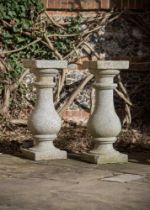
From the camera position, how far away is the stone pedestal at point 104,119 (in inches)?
283

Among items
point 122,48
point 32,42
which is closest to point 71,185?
point 32,42

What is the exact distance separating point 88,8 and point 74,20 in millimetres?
294

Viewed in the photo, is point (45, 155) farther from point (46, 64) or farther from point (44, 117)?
point (46, 64)

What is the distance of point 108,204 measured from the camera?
510 cm

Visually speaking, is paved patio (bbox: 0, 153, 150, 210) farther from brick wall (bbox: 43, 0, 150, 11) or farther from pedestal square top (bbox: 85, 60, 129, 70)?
brick wall (bbox: 43, 0, 150, 11)

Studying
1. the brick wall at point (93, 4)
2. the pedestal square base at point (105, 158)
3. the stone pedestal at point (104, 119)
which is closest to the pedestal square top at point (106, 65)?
the stone pedestal at point (104, 119)

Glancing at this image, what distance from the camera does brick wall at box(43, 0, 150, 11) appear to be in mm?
9961

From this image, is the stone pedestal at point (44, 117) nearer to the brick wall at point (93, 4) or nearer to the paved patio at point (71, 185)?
the paved patio at point (71, 185)

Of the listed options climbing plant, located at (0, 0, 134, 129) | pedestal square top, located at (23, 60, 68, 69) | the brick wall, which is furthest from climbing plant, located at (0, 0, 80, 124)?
pedestal square top, located at (23, 60, 68, 69)

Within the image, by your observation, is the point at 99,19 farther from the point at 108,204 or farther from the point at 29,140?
the point at 108,204

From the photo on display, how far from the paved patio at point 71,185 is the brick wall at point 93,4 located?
131 inches

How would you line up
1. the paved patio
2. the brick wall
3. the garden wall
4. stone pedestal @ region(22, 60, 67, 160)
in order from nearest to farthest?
the paved patio, stone pedestal @ region(22, 60, 67, 160), the brick wall, the garden wall

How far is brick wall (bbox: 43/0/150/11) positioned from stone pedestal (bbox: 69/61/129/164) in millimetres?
2879

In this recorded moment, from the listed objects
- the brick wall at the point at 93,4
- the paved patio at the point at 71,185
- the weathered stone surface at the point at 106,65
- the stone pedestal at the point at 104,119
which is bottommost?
the paved patio at the point at 71,185
